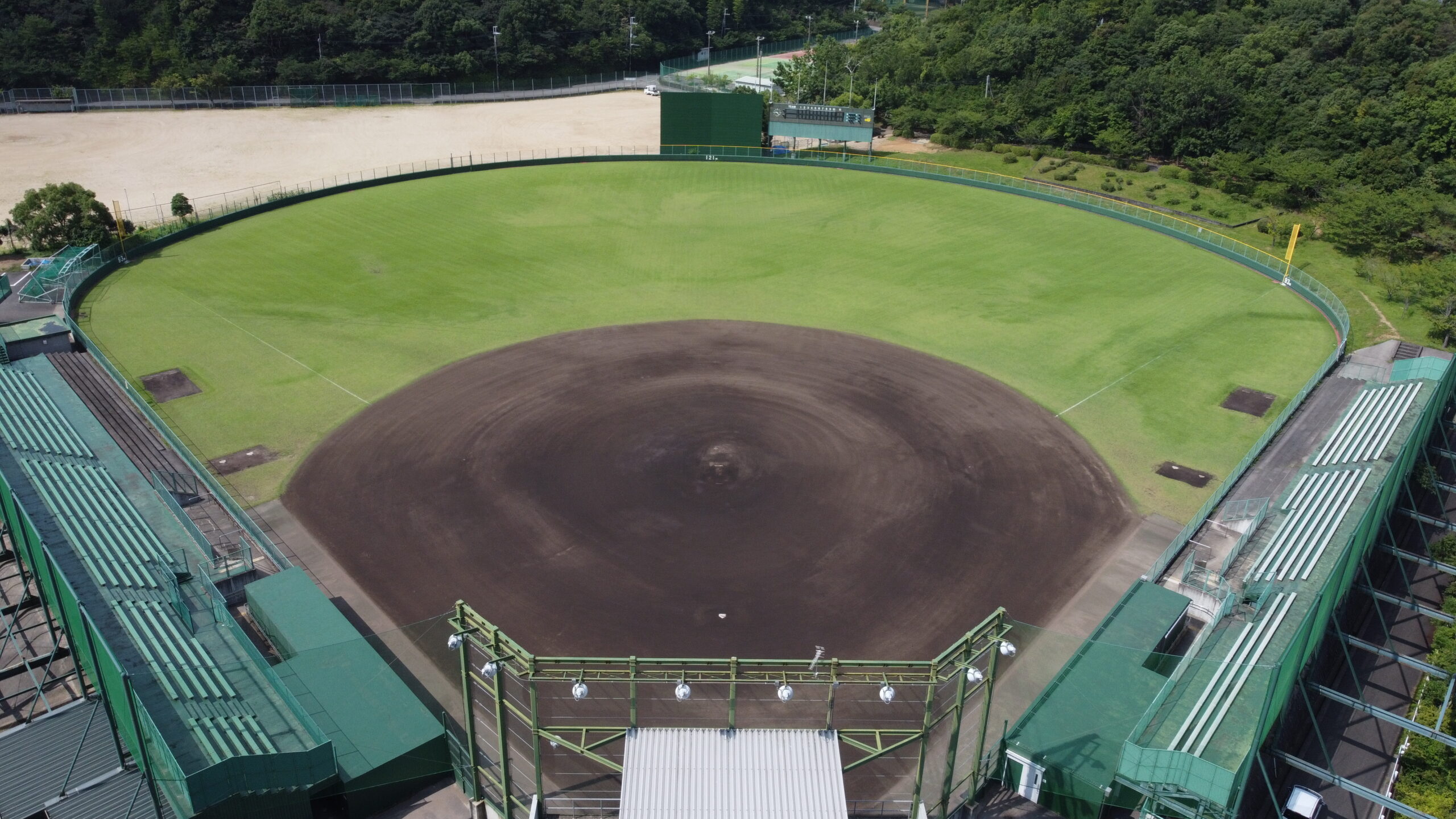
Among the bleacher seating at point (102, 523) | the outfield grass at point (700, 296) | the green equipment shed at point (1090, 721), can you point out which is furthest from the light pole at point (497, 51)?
the green equipment shed at point (1090, 721)

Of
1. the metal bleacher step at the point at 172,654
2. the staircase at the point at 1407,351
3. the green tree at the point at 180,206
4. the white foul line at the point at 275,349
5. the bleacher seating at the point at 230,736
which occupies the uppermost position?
the green tree at the point at 180,206

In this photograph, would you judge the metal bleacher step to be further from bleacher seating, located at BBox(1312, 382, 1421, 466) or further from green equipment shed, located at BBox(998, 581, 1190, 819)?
bleacher seating, located at BBox(1312, 382, 1421, 466)

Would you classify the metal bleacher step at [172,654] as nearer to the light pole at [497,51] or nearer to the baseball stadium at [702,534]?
the baseball stadium at [702,534]

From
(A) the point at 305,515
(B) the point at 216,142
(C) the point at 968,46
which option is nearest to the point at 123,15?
(B) the point at 216,142

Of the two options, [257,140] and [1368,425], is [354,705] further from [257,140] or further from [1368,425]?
[257,140]

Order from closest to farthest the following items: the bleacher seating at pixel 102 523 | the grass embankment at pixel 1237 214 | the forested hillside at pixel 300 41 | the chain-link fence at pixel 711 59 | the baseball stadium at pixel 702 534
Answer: the baseball stadium at pixel 702 534 < the bleacher seating at pixel 102 523 < the grass embankment at pixel 1237 214 < the forested hillside at pixel 300 41 < the chain-link fence at pixel 711 59

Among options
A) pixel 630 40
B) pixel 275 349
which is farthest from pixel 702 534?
pixel 630 40

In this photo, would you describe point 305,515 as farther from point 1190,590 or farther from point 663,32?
point 663,32
